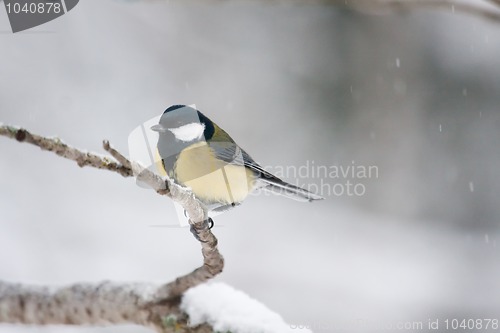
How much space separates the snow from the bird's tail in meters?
0.78

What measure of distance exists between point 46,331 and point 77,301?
73 centimetres

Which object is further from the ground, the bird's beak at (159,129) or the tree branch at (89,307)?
the bird's beak at (159,129)

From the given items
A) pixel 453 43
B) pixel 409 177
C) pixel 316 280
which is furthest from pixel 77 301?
pixel 453 43

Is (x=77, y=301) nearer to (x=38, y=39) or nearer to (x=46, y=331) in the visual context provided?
(x=46, y=331)

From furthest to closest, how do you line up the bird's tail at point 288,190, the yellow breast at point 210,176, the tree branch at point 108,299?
the bird's tail at point 288,190 → the yellow breast at point 210,176 → the tree branch at point 108,299

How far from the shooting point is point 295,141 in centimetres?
564

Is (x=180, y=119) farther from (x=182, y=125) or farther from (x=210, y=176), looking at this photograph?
(x=210, y=176)

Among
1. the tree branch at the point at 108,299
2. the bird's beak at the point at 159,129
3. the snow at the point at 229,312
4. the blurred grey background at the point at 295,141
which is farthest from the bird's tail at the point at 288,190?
the blurred grey background at the point at 295,141

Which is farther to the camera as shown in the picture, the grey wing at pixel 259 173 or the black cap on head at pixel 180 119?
the grey wing at pixel 259 173

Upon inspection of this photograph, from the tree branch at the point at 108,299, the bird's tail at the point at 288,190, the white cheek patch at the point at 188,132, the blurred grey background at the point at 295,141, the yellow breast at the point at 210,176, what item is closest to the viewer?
the tree branch at the point at 108,299

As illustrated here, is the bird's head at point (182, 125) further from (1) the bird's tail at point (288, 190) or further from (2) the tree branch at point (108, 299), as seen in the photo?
(2) the tree branch at point (108, 299)

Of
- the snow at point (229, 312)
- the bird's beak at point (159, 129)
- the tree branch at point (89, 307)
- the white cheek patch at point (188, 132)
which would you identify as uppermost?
the bird's beak at point (159, 129)

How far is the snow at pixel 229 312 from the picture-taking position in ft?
4.95

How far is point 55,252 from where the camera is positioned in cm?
401
